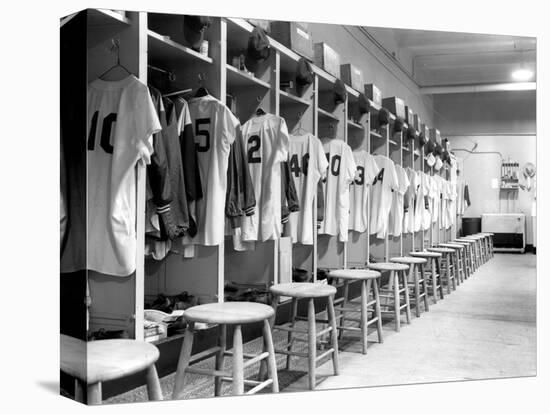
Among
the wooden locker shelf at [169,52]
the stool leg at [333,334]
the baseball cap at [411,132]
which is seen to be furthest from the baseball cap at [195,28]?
the stool leg at [333,334]

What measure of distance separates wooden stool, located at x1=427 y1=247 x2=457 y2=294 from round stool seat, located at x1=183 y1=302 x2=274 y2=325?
1.52 metres

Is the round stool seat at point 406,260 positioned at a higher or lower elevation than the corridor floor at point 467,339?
higher

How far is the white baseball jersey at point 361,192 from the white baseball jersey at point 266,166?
0.44m

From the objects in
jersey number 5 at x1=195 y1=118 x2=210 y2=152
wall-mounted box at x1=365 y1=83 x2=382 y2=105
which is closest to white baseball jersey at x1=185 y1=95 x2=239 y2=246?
jersey number 5 at x1=195 y1=118 x2=210 y2=152

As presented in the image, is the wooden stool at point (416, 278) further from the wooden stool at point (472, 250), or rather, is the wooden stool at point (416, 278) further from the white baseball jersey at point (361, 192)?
the white baseball jersey at point (361, 192)

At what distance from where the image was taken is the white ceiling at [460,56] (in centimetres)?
364

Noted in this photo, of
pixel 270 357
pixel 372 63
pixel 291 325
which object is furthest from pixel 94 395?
pixel 372 63

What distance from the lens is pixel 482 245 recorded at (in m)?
3.85

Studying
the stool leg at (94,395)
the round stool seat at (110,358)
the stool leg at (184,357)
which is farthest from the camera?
the stool leg at (184,357)

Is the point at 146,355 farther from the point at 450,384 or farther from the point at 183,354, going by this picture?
the point at 450,384

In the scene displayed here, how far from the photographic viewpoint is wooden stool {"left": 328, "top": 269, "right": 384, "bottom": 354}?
11.5ft

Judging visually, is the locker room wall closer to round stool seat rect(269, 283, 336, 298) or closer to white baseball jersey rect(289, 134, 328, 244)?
white baseball jersey rect(289, 134, 328, 244)

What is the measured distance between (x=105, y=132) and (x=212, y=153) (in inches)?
24.1

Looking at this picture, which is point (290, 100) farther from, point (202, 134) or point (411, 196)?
point (411, 196)
